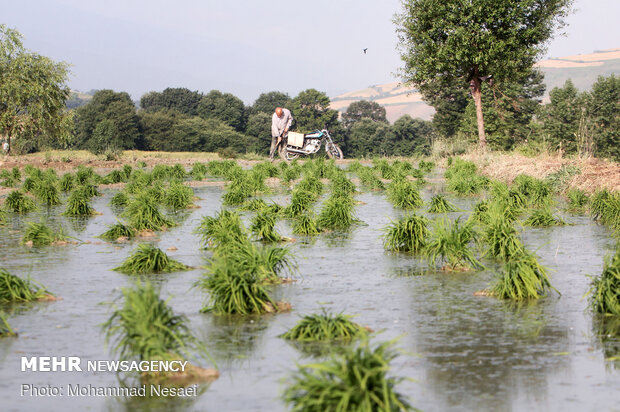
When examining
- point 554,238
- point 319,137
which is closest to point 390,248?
point 554,238

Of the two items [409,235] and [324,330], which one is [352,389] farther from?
[409,235]

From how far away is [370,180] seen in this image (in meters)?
30.2

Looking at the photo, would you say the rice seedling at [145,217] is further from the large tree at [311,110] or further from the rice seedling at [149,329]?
the large tree at [311,110]

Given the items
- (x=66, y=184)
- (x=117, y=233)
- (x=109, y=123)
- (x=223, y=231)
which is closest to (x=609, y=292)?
(x=223, y=231)

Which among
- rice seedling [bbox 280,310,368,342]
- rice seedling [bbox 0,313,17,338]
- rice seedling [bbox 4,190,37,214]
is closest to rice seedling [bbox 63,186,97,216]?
rice seedling [bbox 4,190,37,214]

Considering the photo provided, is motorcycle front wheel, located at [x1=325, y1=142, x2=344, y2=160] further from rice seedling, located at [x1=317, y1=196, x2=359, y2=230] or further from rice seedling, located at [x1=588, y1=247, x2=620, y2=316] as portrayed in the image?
rice seedling, located at [x1=588, y1=247, x2=620, y2=316]

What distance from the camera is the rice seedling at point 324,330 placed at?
300 inches

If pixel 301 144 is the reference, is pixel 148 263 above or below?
below

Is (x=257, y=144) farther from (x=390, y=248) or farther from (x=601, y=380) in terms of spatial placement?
(x=601, y=380)

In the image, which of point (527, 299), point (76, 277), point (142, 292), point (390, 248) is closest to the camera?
point (142, 292)

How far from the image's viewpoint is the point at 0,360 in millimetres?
7297

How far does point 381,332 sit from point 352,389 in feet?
9.24

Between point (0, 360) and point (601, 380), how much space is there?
5469 mm

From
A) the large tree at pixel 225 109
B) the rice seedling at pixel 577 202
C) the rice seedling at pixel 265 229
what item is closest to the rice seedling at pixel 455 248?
the rice seedling at pixel 265 229
